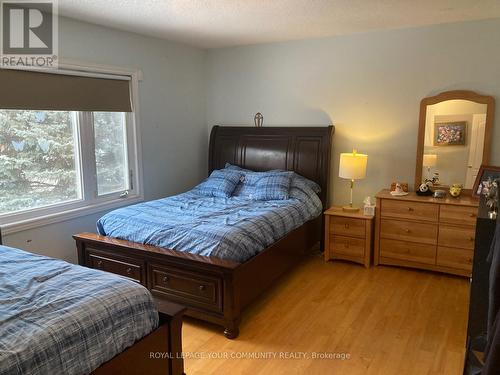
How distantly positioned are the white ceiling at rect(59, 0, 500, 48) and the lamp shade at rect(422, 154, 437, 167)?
1220 mm

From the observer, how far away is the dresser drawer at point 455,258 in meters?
3.35

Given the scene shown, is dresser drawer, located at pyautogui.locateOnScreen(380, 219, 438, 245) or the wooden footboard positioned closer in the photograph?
the wooden footboard

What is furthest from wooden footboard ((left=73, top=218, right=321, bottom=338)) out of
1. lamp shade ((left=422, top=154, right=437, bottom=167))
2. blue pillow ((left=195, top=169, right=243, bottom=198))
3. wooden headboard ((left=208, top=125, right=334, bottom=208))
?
lamp shade ((left=422, top=154, right=437, bottom=167))

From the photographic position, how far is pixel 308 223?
381cm

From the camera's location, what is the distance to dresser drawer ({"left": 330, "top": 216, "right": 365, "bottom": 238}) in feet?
12.2

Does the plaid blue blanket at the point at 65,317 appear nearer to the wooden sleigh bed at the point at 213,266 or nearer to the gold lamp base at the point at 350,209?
the wooden sleigh bed at the point at 213,266

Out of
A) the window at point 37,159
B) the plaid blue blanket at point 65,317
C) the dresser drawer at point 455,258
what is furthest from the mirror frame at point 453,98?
the window at point 37,159

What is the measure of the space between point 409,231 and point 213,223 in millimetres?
1869

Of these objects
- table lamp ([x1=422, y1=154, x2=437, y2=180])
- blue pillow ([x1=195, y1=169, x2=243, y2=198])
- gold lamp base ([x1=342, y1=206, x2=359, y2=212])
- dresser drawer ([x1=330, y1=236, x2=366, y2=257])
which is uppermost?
table lamp ([x1=422, y1=154, x2=437, y2=180])

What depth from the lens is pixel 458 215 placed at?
3.35 m

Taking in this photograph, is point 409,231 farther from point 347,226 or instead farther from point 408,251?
point 347,226

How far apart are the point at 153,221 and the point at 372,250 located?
2.13 metres

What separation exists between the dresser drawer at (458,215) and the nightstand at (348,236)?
2.04 feet

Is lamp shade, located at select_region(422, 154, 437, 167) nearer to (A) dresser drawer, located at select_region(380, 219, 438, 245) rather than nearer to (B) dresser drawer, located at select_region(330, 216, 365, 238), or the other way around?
(A) dresser drawer, located at select_region(380, 219, 438, 245)
